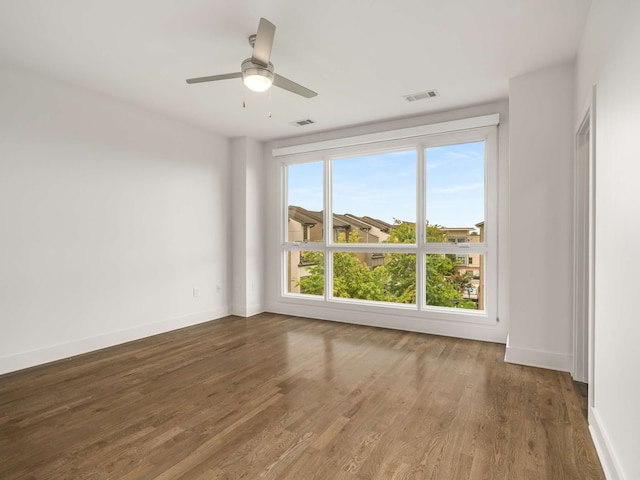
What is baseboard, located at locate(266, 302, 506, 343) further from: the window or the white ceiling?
the white ceiling

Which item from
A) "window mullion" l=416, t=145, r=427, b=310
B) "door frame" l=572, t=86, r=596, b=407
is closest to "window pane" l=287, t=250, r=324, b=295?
"window mullion" l=416, t=145, r=427, b=310

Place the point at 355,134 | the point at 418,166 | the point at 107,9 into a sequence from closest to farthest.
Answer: the point at 107,9, the point at 418,166, the point at 355,134

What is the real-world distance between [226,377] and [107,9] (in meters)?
2.87

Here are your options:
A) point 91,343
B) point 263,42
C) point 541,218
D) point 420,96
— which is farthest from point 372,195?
point 91,343

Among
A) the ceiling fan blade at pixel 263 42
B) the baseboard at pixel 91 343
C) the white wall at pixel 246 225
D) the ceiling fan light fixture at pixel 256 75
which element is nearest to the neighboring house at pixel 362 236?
the white wall at pixel 246 225

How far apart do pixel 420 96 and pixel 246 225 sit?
2.99 m

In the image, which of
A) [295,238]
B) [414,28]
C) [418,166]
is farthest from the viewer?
[295,238]

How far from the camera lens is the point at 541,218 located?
331 cm

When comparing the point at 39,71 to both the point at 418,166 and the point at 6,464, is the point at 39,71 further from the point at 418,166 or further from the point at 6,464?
the point at 418,166

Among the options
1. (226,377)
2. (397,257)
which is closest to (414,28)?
(397,257)

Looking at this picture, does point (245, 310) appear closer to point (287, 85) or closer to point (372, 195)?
point (372, 195)

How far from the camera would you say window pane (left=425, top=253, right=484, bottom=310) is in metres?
4.31

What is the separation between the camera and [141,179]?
4348mm

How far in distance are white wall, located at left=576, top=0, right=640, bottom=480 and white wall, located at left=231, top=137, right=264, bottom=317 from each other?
4.29m
